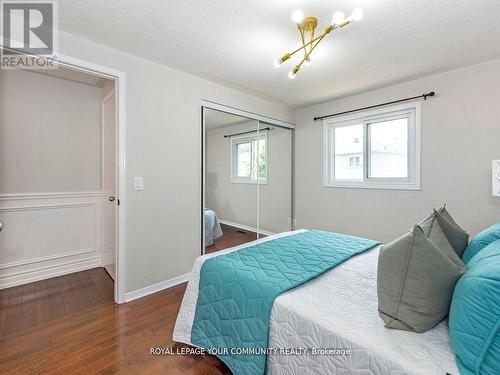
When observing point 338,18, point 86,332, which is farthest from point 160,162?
point 338,18

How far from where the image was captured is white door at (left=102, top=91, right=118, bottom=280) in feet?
8.88

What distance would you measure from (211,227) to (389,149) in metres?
2.51

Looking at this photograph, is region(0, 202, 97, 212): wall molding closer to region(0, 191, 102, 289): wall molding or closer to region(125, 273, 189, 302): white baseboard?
region(0, 191, 102, 289): wall molding

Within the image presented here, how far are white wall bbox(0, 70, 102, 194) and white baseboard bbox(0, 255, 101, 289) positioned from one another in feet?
2.91

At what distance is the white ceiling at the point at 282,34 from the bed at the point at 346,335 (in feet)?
5.95

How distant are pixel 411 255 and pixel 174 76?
2.67 metres

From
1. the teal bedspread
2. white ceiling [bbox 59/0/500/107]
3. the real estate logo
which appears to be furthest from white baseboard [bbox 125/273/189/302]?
white ceiling [bbox 59/0/500/107]

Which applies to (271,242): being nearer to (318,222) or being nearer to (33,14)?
(318,222)

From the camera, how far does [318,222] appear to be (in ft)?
12.6

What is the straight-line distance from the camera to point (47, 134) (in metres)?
2.86

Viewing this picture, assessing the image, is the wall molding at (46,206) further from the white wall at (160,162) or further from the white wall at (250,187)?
the white wall at (250,187)

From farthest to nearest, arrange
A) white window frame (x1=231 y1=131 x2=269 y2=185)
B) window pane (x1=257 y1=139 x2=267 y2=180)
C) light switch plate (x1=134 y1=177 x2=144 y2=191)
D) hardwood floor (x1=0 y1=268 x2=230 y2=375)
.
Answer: window pane (x1=257 y1=139 x2=267 y2=180)
white window frame (x1=231 y1=131 x2=269 y2=185)
light switch plate (x1=134 y1=177 x2=144 y2=191)
hardwood floor (x1=0 y1=268 x2=230 y2=375)

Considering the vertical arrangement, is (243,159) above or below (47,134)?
below

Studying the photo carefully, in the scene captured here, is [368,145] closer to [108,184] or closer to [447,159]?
[447,159]
